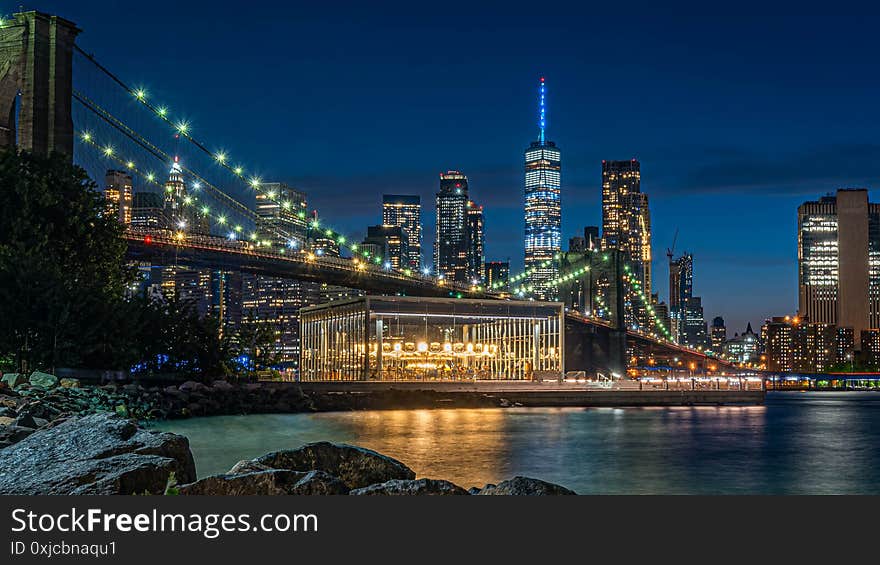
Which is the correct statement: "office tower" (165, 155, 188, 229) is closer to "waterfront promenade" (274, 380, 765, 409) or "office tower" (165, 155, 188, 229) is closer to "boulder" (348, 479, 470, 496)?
"waterfront promenade" (274, 380, 765, 409)

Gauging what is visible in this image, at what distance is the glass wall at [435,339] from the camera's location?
203 feet

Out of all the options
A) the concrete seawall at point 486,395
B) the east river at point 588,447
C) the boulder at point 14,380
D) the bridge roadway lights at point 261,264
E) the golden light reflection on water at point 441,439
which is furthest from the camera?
the bridge roadway lights at point 261,264

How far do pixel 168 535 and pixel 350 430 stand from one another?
29.1 meters

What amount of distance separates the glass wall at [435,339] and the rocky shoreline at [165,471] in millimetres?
47584

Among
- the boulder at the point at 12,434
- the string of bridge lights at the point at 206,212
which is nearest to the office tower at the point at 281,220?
the string of bridge lights at the point at 206,212

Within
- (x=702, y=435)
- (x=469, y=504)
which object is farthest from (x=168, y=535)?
(x=702, y=435)

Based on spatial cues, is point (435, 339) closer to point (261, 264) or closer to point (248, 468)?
point (261, 264)

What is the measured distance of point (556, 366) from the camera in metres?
67.2

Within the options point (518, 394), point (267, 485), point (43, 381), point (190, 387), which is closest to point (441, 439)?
point (43, 381)

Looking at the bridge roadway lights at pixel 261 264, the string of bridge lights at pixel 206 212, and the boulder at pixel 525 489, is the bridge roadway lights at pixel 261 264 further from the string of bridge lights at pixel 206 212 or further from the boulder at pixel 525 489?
the boulder at pixel 525 489

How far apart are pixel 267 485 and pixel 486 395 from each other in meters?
45.3

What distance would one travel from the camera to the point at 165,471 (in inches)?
433

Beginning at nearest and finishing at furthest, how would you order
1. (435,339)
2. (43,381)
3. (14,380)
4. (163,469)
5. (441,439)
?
(163,469), (14,380), (43,381), (441,439), (435,339)

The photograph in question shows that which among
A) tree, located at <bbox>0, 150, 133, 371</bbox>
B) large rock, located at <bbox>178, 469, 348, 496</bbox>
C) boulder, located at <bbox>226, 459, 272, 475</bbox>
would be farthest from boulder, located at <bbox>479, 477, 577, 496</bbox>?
tree, located at <bbox>0, 150, 133, 371</bbox>
